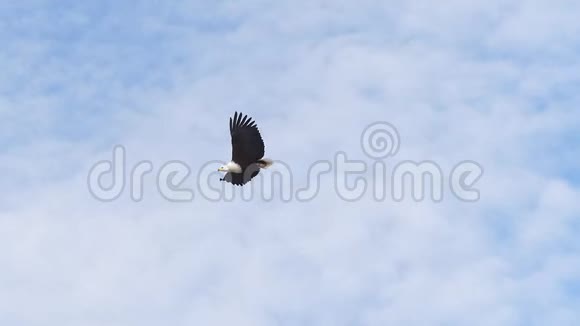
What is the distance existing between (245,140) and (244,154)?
847mm

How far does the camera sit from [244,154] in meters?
80.4

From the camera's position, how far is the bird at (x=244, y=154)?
79562mm

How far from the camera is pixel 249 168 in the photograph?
80875 mm

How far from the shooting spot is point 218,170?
81875mm

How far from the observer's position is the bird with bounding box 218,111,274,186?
7956 cm

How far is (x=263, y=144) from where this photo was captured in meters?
79.9

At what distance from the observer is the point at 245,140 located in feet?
262

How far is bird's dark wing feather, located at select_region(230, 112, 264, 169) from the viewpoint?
7950 cm

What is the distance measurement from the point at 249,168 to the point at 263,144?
4.87ft

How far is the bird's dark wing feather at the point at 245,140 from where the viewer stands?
7950cm

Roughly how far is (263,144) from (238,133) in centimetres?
115

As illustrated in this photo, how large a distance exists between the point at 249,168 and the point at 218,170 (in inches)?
65.3

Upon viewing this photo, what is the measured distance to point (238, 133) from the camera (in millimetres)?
79625
